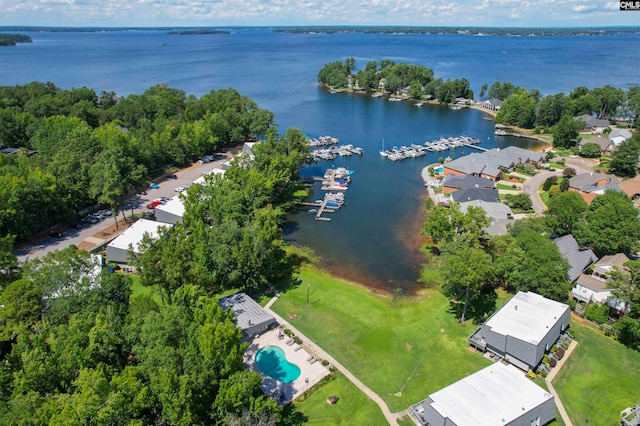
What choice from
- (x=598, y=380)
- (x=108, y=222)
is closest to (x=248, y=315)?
(x=598, y=380)

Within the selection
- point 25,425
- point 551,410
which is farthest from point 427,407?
point 25,425

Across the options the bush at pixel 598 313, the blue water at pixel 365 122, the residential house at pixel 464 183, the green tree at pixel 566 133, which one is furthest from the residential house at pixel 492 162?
the bush at pixel 598 313

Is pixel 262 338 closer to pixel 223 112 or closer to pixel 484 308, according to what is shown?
pixel 484 308

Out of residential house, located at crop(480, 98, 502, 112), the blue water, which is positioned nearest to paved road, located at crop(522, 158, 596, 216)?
the blue water

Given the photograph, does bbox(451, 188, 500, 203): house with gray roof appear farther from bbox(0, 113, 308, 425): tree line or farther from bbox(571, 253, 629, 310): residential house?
bbox(0, 113, 308, 425): tree line

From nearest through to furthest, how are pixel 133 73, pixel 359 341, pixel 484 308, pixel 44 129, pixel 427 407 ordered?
pixel 427 407 < pixel 359 341 < pixel 484 308 < pixel 44 129 < pixel 133 73

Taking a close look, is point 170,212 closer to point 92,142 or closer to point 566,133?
point 92,142

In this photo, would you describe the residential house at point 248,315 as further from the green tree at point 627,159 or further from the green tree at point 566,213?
the green tree at point 627,159

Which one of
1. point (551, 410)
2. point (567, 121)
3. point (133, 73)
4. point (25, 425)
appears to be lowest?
point (551, 410)
